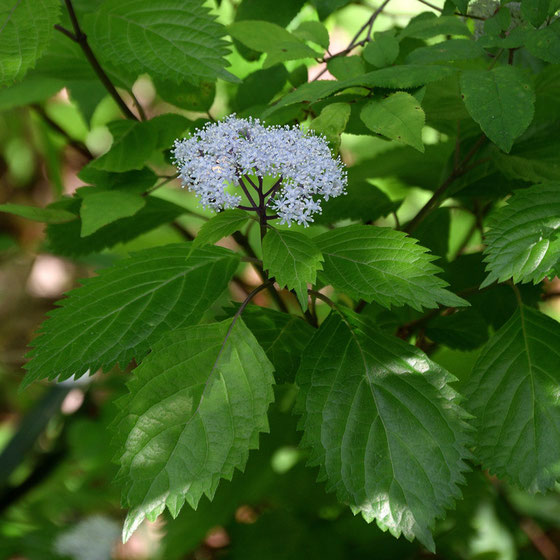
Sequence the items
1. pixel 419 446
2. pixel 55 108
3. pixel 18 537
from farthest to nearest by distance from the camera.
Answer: pixel 55 108 < pixel 18 537 < pixel 419 446

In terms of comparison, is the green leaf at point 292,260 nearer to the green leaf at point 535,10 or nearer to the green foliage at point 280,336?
the green foliage at point 280,336

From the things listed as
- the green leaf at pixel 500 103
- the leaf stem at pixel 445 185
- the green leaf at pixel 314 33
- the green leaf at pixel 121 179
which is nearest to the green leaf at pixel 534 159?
the leaf stem at pixel 445 185

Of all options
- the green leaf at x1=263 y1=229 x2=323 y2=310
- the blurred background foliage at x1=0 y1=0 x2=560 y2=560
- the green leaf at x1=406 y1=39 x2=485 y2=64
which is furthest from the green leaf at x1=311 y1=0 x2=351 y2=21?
the green leaf at x1=263 y1=229 x2=323 y2=310

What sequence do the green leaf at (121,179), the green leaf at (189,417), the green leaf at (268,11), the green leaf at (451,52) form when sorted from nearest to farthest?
the green leaf at (189,417)
the green leaf at (451,52)
the green leaf at (121,179)
the green leaf at (268,11)

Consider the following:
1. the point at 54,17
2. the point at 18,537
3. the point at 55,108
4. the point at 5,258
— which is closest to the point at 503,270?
the point at 54,17

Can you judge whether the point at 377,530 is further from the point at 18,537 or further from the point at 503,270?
the point at 18,537

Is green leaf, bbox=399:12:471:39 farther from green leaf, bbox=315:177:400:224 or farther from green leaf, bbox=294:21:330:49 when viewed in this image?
green leaf, bbox=315:177:400:224

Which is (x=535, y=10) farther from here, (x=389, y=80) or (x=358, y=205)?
(x=358, y=205)
